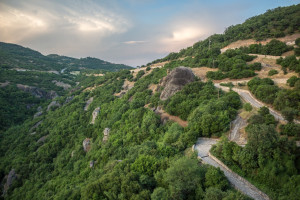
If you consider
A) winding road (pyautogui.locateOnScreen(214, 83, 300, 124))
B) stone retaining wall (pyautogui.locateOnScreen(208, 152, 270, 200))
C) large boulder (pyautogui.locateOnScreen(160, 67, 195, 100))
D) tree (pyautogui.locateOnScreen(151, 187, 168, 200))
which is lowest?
stone retaining wall (pyautogui.locateOnScreen(208, 152, 270, 200))

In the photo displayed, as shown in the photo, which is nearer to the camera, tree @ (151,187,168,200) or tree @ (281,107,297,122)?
tree @ (151,187,168,200)

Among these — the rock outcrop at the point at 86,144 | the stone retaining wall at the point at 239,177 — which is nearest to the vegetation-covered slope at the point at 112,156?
the rock outcrop at the point at 86,144

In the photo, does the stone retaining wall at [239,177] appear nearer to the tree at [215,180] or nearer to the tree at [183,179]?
the tree at [215,180]

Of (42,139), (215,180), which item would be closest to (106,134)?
(42,139)

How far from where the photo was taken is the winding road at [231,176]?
47.2 feet

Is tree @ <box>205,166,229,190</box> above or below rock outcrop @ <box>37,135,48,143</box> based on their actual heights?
above

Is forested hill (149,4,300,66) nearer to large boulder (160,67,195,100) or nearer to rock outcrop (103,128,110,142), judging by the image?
large boulder (160,67,195,100)

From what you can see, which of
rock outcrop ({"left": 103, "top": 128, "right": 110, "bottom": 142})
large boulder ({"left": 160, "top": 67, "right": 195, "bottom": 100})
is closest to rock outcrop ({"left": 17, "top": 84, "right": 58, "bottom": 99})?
rock outcrop ({"left": 103, "top": 128, "right": 110, "bottom": 142})

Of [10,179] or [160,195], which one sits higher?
[160,195]

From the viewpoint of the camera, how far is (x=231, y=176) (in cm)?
1625

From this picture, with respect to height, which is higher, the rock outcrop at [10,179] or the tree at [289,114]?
the tree at [289,114]

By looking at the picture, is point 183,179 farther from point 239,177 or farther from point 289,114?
point 289,114

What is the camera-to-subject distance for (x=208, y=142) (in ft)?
73.2

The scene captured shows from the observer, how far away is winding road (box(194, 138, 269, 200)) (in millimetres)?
14375
